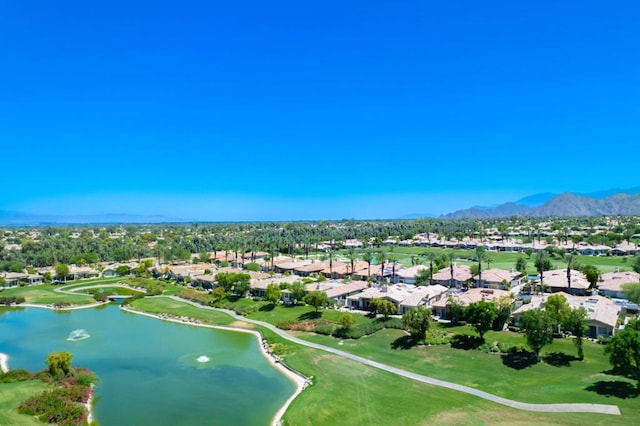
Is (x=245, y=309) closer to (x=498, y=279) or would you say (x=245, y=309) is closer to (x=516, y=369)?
(x=516, y=369)

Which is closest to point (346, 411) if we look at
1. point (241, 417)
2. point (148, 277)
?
point (241, 417)

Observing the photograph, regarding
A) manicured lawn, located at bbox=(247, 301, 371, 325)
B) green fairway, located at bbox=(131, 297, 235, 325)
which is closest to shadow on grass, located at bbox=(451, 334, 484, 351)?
manicured lawn, located at bbox=(247, 301, 371, 325)

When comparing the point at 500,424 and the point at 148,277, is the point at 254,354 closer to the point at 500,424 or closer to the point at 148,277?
the point at 500,424

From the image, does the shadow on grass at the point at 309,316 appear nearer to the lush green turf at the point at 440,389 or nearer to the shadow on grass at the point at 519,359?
the lush green turf at the point at 440,389

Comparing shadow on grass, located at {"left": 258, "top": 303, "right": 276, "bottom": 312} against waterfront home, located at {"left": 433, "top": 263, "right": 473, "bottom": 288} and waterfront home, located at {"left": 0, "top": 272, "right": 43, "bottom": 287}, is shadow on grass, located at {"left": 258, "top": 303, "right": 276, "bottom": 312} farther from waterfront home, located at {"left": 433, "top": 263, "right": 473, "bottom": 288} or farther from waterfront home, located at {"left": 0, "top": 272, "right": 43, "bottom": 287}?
waterfront home, located at {"left": 0, "top": 272, "right": 43, "bottom": 287}

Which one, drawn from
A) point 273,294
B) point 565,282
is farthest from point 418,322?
point 565,282

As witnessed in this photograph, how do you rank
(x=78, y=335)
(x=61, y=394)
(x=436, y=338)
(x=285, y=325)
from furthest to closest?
1. (x=285, y=325)
2. (x=78, y=335)
3. (x=436, y=338)
4. (x=61, y=394)

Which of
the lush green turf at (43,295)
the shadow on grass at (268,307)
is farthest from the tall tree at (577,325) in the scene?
the lush green turf at (43,295)
